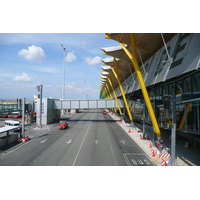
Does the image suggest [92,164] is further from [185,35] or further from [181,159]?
[185,35]

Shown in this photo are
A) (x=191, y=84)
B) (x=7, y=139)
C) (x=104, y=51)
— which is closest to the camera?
(x=191, y=84)

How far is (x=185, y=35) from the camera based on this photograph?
57.0 feet

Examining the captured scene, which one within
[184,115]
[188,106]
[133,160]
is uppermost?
[188,106]

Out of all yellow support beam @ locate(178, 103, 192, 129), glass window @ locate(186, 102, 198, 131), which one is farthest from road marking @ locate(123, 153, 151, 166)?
glass window @ locate(186, 102, 198, 131)

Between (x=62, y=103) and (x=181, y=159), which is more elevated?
(x=62, y=103)

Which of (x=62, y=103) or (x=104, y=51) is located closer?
(x=104, y=51)

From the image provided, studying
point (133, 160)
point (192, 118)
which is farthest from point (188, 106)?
point (133, 160)

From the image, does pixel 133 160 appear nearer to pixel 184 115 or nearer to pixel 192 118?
pixel 184 115

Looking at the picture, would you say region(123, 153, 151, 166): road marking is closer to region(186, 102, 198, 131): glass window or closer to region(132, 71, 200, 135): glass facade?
region(132, 71, 200, 135): glass facade

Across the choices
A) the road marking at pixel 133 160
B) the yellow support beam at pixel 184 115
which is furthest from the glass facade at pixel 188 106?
the road marking at pixel 133 160

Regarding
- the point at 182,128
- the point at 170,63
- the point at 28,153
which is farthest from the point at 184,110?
the point at 28,153

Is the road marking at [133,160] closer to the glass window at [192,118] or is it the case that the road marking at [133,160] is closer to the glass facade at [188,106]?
the glass facade at [188,106]

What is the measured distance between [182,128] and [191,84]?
4677 mm

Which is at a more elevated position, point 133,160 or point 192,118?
point 192,118
